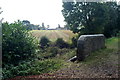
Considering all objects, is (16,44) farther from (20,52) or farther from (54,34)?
(54,34)

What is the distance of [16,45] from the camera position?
484cm

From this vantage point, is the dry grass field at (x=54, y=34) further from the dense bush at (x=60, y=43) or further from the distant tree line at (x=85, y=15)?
the distant tree line at (x=85, y=15)

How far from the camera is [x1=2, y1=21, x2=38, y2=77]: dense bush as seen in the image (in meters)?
4.51

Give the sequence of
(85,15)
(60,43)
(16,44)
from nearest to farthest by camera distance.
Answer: (16,44) → (60,43) → (85,15)

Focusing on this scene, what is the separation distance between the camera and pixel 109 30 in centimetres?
1456

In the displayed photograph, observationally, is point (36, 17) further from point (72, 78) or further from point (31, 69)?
point (72, 78)

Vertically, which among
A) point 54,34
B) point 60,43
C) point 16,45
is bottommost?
point 60,43

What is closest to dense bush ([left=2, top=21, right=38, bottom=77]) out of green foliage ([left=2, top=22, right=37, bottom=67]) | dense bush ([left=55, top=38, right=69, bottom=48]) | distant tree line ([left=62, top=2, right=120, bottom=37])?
green foliage ([left=2, top=22, right=37, bottom=67])

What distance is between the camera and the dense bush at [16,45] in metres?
4.51

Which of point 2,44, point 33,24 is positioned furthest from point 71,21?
point 2,44

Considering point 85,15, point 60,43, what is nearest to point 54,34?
point 60,43

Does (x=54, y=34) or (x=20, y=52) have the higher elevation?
(x=54, y=34)

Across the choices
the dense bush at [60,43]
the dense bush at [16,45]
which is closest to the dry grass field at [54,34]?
the dense bush at [60,43]

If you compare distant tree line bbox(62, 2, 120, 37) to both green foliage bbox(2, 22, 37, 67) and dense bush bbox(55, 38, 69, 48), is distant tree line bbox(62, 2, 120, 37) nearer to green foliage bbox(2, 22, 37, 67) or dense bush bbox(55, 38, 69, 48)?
dense bush bbox(55, 38, 69, 48)
